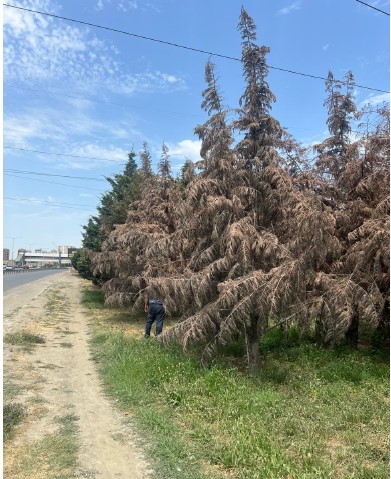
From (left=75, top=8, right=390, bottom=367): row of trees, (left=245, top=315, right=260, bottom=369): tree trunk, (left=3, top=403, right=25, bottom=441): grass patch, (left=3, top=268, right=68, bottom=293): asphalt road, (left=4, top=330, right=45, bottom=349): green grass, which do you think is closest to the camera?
(left=3, top=403, right=25, bottom=441): grass patch

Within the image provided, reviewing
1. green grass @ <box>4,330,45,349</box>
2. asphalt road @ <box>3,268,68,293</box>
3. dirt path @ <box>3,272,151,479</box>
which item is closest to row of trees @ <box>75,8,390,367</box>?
dirt path @ <box>3,272,151,479</box>

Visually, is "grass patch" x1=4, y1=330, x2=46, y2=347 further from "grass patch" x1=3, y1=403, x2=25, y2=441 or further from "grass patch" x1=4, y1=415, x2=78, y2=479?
"grass patch" x1=4, y1=415, x2=78, y2=479

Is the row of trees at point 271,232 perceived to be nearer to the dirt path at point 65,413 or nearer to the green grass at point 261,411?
the green grass at point 261,411

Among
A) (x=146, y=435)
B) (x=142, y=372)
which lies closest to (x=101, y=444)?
(x=146, y=435)

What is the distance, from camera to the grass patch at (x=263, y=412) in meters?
4.23

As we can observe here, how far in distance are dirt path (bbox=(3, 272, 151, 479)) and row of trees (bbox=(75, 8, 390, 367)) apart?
194cm

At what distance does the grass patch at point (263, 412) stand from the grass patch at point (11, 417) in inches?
58.0

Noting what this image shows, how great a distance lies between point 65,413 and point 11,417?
0.75 metres

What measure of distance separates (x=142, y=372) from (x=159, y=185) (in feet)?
31.6

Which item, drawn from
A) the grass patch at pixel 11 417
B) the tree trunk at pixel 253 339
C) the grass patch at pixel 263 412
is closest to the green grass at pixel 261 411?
the grass patch at pixel 263 412

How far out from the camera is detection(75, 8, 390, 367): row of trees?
272 inches

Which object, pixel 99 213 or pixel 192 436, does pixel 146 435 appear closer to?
pixel 192 436

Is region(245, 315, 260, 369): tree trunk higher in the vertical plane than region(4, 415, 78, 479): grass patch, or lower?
higher

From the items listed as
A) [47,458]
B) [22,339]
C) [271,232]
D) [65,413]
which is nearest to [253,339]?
[271,232]
